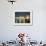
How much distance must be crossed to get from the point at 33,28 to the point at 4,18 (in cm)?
122

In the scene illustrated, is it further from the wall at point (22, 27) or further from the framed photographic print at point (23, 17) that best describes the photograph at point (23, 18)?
the wall at point (22, 27)

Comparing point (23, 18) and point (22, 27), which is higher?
point (23, 18)

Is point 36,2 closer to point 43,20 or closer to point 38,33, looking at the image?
point 43,20

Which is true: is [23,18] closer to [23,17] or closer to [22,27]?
[23,17]

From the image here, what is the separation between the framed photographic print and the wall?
12 cm

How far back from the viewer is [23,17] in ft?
17.2

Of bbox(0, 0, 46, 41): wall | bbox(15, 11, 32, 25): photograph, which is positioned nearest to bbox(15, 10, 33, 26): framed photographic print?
bbox(15, 11, 32, 25): photograph

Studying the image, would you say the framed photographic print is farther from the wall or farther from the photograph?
the wall

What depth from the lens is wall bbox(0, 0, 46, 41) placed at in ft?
17.0

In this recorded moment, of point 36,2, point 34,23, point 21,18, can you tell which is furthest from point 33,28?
point 36,2

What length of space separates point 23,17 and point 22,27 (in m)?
0.40

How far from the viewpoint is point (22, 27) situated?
17.1ft

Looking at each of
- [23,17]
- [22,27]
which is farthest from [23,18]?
[22,27]

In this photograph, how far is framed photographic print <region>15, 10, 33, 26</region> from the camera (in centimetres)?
518
